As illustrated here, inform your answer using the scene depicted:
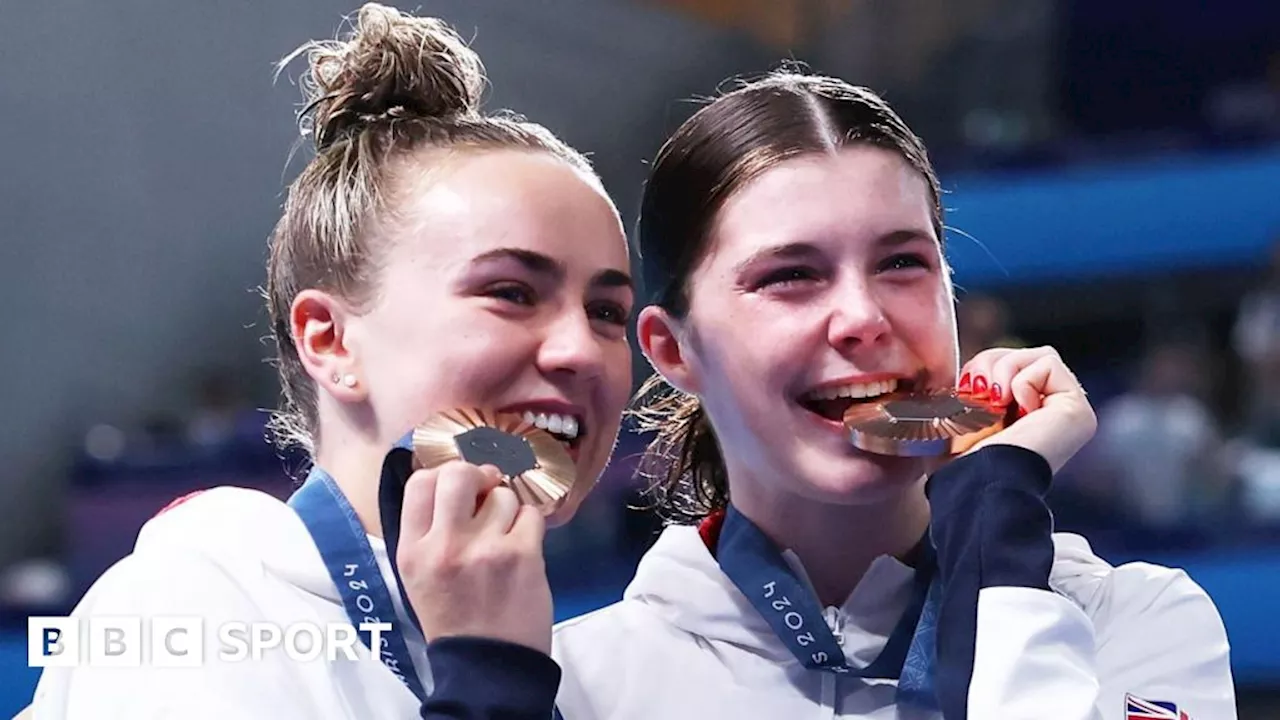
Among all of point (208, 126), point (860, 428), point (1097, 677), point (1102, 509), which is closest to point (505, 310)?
point (860, 428)

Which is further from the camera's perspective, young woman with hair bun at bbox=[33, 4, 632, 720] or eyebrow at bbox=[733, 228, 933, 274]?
eyebrow at bbox=[733, 228, 933, 274]

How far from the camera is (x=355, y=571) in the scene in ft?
4.93

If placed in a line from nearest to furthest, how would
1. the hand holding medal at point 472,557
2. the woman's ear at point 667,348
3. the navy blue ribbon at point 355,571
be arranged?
the hand holding medal at point 472,557 → the navy blue ribbon at point 355,571 → the woman's ear at point 667,348

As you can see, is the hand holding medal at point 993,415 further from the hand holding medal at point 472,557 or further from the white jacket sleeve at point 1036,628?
the hand holding medal at point 472,557

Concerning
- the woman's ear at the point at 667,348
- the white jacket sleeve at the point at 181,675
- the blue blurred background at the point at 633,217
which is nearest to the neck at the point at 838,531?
the woman's ear at the point at 667,348

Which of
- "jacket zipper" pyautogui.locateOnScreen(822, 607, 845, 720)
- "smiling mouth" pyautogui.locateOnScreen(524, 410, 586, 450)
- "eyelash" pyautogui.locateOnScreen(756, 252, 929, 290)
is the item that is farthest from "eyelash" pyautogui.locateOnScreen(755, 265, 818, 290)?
"jacket zipper" pyautogui.locateOnScreen(822, 607, 845, 720)

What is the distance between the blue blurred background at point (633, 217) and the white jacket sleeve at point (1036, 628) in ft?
2.59

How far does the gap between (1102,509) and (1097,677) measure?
228 cm

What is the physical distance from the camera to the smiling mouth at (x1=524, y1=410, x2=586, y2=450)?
5.01 feet

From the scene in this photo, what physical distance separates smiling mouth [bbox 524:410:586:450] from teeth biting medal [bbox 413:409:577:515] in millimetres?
69

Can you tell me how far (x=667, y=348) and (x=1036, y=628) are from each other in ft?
1.72

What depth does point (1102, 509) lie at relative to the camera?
3.71 meters

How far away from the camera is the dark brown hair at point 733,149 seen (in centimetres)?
165

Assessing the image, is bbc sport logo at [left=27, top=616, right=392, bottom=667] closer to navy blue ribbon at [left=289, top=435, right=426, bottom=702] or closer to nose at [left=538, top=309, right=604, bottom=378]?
navy blue ribbon at [left=289, top=435, right=426, bottom=702]
